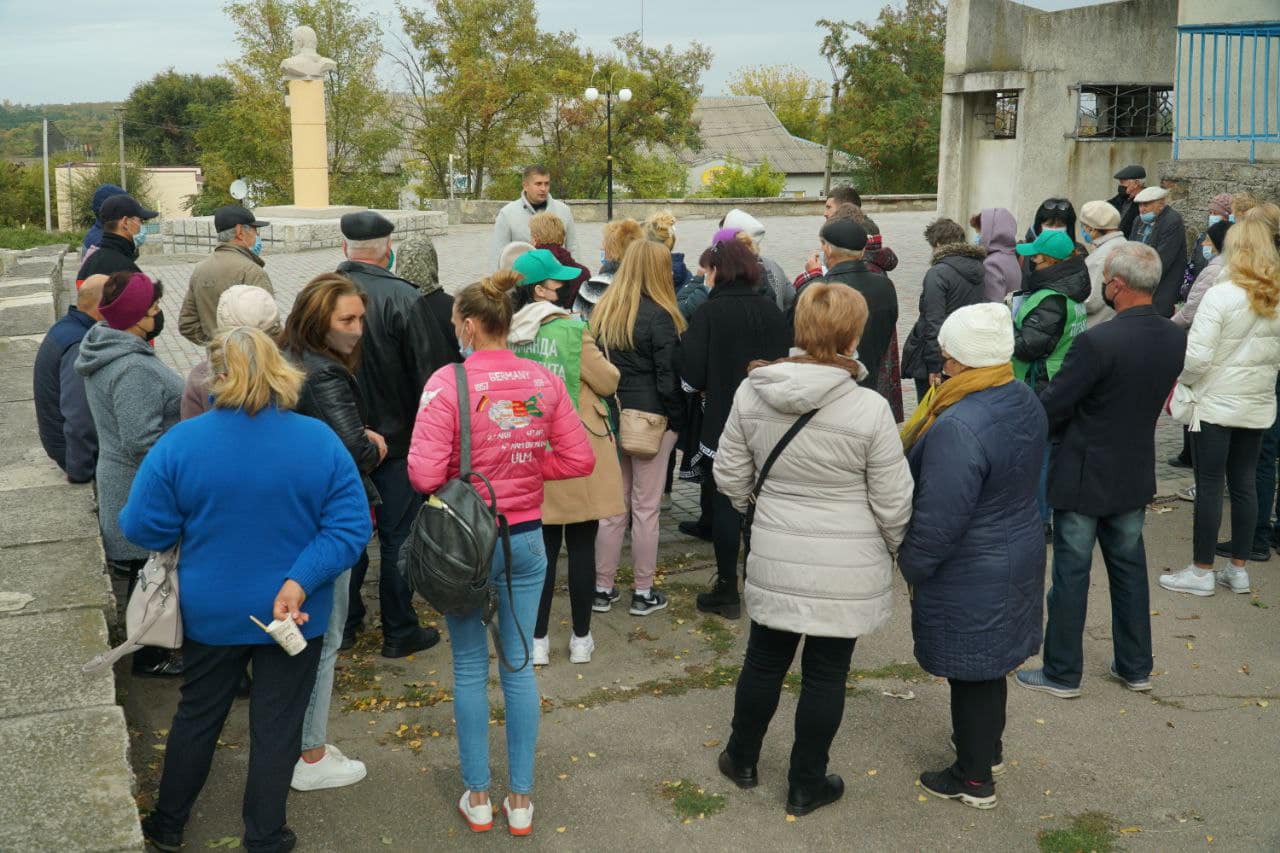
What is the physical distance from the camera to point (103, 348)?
4516 mm

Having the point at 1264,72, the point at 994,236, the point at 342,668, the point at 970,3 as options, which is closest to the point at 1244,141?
the point at 1264,72

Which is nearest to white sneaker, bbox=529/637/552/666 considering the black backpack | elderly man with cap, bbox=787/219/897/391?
the black backpack

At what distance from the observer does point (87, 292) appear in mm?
5418

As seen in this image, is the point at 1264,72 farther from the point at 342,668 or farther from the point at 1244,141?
the point at 342,668

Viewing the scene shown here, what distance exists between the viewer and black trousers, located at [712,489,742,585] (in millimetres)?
5910

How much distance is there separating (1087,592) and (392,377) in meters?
3.20

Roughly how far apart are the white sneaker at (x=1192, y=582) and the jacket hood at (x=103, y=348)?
5.24 m

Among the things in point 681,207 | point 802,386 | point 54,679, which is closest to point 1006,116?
point 802,386

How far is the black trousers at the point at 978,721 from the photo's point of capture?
4.16 metres

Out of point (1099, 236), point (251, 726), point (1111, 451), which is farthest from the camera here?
point (1099, 236)

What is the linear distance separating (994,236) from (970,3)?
9.17 meters

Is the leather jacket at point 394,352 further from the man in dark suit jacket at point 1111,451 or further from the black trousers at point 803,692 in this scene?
the man in dark suit jacket at point 1111,451

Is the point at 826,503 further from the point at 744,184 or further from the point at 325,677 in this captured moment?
the point at 744,184

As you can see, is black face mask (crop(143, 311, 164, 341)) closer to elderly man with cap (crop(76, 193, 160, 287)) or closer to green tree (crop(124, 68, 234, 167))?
elderly man with cap (crop(76, 193, 160, 287))
